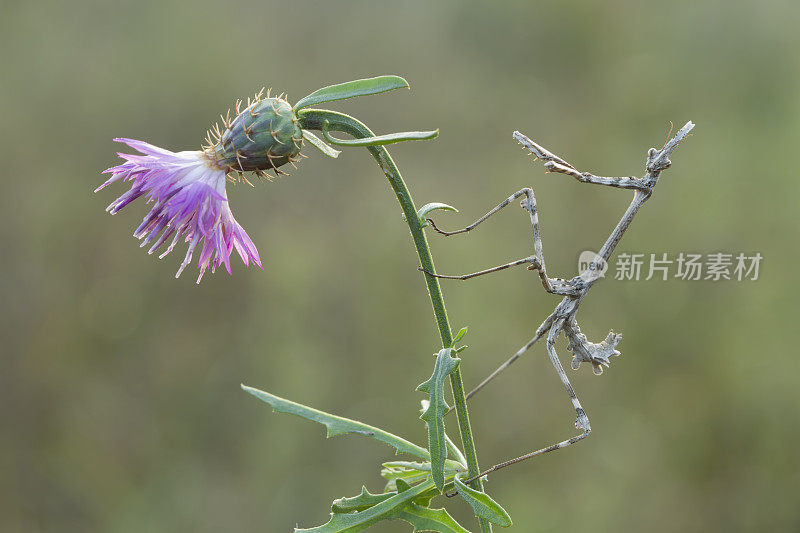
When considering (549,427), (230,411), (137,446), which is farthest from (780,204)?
(137,446)

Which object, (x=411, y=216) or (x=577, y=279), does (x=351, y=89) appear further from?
(x=577, y=279)

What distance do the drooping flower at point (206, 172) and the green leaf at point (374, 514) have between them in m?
0.73

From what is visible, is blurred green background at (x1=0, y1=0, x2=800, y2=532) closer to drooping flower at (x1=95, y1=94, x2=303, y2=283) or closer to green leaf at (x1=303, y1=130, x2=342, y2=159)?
drooping flower at (x1=95, y1=94, x2=303, y2=283)

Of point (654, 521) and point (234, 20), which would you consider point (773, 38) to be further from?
point (234, 20)

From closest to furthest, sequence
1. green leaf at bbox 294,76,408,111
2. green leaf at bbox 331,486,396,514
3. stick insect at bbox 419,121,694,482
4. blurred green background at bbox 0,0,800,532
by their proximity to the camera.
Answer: green leaf at bbox 294,76,408,111 < green leaf at bbox 331,486,396,514 < stick insect at bbox 419,121,694,482 < blurred green background at bbox 0,0,800,532

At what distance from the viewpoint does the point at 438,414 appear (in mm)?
1639

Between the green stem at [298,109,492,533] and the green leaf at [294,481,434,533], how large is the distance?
0.50ft

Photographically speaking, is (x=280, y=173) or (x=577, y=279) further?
(x=577, y=279)

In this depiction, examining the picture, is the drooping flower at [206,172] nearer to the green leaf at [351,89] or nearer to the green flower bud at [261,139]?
the green flower bud at [261,139]

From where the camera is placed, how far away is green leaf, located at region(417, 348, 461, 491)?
5.25ft

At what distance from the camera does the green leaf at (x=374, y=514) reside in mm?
1742

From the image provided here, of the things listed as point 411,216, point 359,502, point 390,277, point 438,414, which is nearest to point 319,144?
point 411,216

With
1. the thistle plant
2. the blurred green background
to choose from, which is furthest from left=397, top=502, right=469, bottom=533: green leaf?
the blurred green background

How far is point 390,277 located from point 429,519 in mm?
3342
